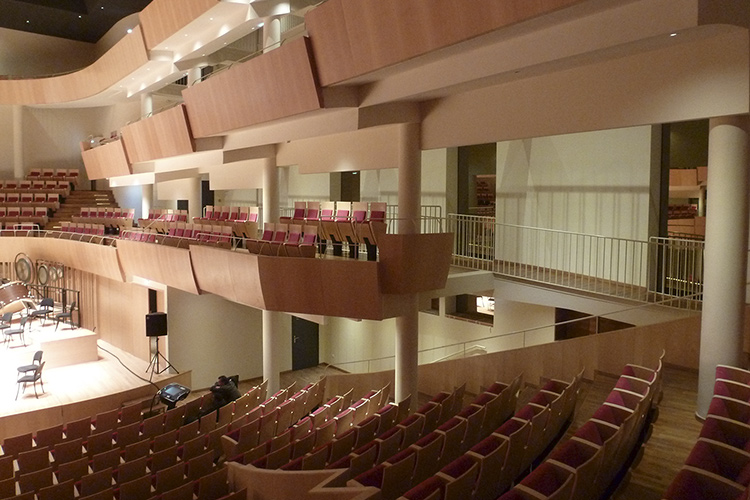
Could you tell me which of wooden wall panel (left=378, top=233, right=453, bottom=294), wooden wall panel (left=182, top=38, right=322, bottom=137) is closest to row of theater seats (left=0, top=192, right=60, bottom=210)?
wooden wall panel (left=182, top=38, right=322, bottom=137)

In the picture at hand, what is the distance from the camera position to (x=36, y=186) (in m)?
15.1

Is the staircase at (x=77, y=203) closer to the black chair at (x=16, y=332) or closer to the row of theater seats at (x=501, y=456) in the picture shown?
the black chair at (x=16, y=332)

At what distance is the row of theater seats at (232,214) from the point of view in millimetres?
9398

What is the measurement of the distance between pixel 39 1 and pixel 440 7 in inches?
542

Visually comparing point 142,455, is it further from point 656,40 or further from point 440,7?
point 656,40

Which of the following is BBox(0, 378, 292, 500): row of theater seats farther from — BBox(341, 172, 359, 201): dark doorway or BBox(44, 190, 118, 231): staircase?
BBox(44, 190, 118, 231): staircase

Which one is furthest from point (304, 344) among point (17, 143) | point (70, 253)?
point (17, 143)

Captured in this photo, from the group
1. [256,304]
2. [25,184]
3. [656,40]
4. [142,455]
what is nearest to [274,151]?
[256,304]

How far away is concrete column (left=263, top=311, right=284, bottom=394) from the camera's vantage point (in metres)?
8.84

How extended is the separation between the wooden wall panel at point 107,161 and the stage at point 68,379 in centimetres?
351

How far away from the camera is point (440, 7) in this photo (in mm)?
4262

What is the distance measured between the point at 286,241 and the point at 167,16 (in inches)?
179

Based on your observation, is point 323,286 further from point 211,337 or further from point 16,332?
point 16,332

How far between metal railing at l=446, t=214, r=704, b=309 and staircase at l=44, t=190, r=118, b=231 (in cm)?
1000
